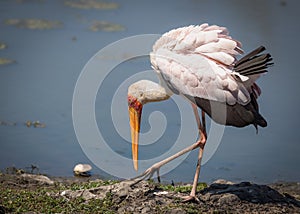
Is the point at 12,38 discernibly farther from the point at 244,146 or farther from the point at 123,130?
the point at 244,146

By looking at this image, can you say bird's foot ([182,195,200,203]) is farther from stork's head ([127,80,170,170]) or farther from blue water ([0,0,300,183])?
blue water ([0,0,300,183])

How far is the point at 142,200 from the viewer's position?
641cm

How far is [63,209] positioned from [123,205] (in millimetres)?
515

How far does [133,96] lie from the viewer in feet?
23.9

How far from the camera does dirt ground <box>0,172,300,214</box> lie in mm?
6309

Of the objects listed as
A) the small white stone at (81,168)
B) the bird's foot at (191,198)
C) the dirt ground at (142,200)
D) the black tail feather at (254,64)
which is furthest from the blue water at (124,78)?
the black tail feather at (254,64)

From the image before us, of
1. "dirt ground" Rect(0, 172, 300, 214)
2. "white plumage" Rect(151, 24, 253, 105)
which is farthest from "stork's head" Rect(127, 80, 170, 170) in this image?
"dirt ground" Rect(0, 172, 300, 214)

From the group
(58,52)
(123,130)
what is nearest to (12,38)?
(58,52)

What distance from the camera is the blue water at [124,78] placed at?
8.62 metres

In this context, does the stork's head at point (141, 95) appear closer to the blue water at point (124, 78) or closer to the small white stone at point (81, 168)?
the small white stone at point (81, 168)

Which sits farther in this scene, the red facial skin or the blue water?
the blue water

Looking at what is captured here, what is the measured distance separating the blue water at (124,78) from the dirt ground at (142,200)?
1460mm

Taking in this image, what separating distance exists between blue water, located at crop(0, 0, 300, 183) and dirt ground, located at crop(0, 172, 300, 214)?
1460mm

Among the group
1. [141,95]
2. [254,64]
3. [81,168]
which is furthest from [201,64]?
[81,168]
